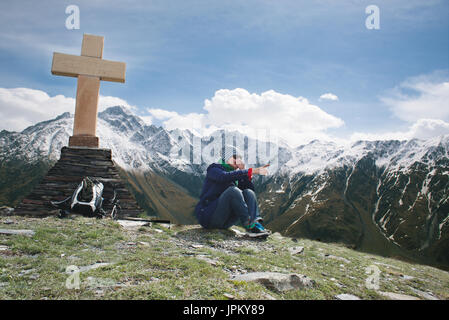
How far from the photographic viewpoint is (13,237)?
609cm

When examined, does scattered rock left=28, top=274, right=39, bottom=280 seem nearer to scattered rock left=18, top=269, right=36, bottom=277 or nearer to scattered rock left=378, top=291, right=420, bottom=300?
scattered rock left=18, top=269, right=36, bottom=277

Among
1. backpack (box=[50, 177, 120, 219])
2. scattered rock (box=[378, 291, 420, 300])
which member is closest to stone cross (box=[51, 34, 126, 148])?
backpack (box=[50, 177, 120, 219])

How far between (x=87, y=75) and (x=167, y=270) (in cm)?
1091

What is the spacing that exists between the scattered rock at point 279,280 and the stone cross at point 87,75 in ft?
33.6

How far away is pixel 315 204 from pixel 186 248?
661 feet

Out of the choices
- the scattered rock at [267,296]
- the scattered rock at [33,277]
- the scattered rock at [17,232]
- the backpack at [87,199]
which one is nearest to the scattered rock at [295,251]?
the scattered rock at [267,296]

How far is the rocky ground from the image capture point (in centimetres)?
371

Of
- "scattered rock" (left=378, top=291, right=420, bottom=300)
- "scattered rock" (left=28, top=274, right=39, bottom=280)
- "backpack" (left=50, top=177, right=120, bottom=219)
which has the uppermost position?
"backpack" (left=50, top=177, right=120, bottom=219)

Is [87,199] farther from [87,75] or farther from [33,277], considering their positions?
[33,277]

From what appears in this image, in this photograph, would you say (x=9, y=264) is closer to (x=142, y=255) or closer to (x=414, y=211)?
(x=142, y=255)

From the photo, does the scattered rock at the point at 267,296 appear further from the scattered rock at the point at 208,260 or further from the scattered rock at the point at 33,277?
the scattered rock at the point at 33,277

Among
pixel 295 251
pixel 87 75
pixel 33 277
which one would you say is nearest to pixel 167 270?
pixel 33 277

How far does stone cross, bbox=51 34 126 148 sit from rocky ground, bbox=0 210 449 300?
4.95m
